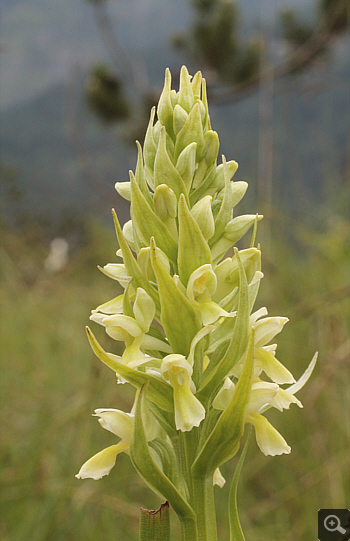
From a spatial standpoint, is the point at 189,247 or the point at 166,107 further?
the point at 166,107

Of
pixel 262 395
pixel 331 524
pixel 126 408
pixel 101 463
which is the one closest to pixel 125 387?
pixel 126 408

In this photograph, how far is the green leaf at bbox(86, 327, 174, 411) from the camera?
0.79 metres

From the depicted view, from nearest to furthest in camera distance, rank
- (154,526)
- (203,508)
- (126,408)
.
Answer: (154,526) < (203,508) < (126,408)

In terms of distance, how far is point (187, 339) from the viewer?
0.89 metres

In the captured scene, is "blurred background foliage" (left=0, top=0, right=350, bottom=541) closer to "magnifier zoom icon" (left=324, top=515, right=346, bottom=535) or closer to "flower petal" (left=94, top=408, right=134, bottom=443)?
"magnifier zoom icon" (left=324, top=515, right=346, bottom=535)

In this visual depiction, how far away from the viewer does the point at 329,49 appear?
10.1 m

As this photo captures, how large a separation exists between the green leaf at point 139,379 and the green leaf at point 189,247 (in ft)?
0.66

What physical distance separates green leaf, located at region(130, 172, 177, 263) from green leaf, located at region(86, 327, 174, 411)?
0.24 metres

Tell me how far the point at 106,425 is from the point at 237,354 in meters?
0.29

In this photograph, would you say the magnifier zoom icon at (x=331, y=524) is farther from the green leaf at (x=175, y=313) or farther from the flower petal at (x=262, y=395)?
the green leaf at (x=175, y=313)

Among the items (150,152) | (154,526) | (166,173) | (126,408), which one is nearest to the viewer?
(154,526)

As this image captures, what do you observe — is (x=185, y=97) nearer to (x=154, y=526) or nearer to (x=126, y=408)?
(x=154, y=526)

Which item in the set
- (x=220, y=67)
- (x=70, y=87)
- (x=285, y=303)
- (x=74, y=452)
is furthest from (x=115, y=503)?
(x=220, y=67)

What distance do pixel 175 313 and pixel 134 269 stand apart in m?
Answer: 0.12
